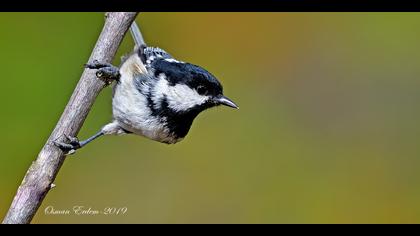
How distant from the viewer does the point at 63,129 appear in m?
2.15

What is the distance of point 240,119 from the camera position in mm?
4082

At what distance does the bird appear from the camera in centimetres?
247

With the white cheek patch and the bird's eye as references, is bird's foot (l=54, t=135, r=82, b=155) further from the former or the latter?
the bird's eye

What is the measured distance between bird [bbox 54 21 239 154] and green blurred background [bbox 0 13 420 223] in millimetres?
848

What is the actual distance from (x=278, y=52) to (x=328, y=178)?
93cm

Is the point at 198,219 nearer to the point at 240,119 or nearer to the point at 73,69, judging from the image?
the point at 240,119

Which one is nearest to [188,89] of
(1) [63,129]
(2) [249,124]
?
(1) [63,129]

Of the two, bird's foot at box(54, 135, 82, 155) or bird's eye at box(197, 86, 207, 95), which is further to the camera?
bird's eye at box(197, 86, 207, 95)

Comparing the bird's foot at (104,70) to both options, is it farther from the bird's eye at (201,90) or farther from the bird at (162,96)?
the bird's eye at (201,90)

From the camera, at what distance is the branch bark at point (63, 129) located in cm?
199

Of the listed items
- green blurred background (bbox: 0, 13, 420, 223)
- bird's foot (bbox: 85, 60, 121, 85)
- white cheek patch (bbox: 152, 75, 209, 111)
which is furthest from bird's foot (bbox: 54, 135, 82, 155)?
green blurred background (bbox: 0, 13, 420, 223)

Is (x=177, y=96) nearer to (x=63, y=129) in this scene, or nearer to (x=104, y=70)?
(x=104, y=70)
